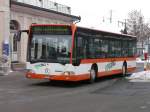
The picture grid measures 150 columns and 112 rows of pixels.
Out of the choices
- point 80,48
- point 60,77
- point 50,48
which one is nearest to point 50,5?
point 80,48

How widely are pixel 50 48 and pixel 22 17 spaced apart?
1735cm

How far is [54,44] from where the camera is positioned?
20.1 m

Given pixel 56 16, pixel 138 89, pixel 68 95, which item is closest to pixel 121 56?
pixel 138 89

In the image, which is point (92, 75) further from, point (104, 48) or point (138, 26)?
point (138, 26)

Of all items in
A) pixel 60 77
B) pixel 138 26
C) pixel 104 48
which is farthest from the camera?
pixel 138 26

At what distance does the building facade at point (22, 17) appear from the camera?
29684 mm

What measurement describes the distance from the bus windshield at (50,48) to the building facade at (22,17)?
29.7 feet

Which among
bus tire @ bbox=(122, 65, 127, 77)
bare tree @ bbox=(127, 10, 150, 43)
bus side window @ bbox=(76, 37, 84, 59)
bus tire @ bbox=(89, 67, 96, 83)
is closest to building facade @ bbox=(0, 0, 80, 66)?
bus tire @ bbox=(122, 65, 127, 77)

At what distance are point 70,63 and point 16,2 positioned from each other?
16401 mm

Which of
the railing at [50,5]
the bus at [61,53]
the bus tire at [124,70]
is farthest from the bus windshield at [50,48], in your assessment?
the railing at [50,5]

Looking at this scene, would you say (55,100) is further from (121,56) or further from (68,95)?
(121,56)

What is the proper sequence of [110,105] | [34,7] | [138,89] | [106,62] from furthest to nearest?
[34,7]
[106,62]
[138,89]
[110,105]

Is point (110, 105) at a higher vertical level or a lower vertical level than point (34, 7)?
lower

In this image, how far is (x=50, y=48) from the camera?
20.2 meters
